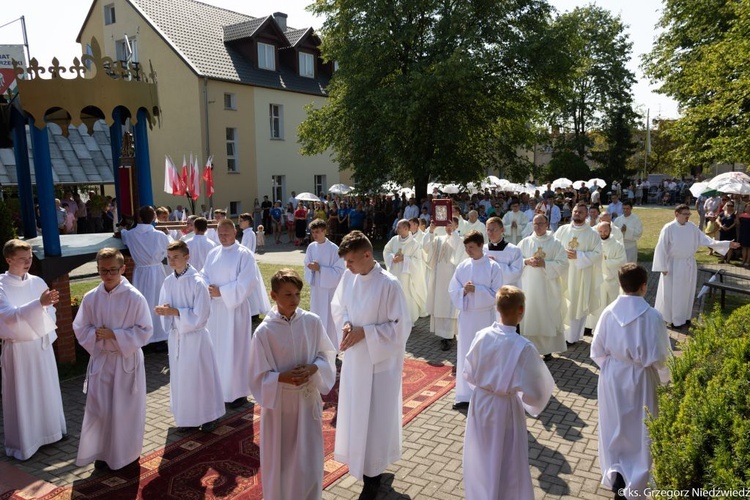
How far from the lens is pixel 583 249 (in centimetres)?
986

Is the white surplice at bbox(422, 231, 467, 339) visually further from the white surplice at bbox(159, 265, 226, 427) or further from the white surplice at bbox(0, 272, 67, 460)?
the white surplice at bbox(0, 272, 67, 460)

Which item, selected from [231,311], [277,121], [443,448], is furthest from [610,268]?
[277,121]

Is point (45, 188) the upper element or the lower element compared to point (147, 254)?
upper

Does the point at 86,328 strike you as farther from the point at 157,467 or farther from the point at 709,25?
the point at 709,25

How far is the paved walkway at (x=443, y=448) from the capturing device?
5.05 metres

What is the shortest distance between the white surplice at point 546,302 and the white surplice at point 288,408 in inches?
193

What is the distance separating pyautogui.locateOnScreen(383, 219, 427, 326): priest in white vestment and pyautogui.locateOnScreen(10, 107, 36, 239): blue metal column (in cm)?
651

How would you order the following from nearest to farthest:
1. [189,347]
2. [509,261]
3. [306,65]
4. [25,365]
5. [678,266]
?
[25,365], [189,347], [509,261], [678,266], [306,65]

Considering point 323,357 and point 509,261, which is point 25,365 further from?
point 509,261

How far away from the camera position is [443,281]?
1003cm

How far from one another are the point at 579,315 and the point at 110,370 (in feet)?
24.1

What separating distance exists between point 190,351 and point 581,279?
671cm

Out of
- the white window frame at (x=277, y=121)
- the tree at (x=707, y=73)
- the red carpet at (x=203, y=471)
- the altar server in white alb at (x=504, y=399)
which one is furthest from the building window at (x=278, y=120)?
the altar server in white alb at (x=504, y=399)

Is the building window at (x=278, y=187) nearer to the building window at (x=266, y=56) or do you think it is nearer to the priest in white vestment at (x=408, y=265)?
the building window at (x=266, y=56)
